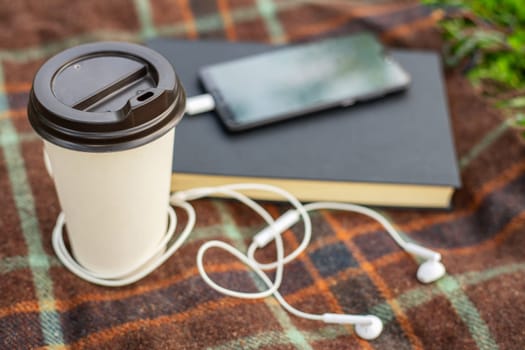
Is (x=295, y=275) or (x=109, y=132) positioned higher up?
(x=109, y=132)

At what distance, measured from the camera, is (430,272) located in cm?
59

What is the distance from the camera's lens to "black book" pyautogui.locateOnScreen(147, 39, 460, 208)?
638 millimetres

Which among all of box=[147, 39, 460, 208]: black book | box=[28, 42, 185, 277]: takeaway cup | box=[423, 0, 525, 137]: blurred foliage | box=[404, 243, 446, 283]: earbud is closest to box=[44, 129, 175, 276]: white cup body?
box=[28, 42, 185, 277]: takeaway cup

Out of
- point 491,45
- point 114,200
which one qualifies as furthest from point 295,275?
point 491,45

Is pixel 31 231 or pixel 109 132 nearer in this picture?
pixel 109 132

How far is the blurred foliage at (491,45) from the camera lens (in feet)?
2.63

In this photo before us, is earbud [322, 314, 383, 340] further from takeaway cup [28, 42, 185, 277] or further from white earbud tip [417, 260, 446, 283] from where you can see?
takeaway cup [28, 42, 185, 277]

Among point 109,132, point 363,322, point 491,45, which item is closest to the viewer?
point 109,132

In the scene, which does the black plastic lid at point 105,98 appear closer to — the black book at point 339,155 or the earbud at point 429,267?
the black book at point 339,155

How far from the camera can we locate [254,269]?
60cm

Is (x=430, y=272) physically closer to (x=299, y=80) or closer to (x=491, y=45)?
(x=299, y=80)

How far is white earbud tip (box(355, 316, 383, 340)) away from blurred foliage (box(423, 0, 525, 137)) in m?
0.36

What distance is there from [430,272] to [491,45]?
372mm

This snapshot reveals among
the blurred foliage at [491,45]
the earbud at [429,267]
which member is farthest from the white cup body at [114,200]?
the blurred foliage at [491,45]
